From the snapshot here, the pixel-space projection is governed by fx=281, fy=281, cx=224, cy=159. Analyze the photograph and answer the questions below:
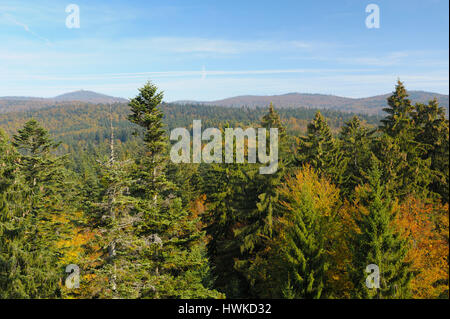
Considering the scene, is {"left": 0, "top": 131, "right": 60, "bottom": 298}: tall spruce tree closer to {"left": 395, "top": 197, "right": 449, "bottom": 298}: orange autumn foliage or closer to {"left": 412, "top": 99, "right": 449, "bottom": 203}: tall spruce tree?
{"left": 395, "top": 197, "right": 449, "bottom": 298}: orange autumn foliage

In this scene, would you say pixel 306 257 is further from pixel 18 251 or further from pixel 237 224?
pixel 18 251

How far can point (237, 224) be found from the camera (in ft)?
91.9

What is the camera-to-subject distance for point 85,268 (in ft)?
48.0

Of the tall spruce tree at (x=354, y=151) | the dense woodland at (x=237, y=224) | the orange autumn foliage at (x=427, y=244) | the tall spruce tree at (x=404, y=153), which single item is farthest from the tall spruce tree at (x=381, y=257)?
the tall spruce tree at (x=354, y=151)

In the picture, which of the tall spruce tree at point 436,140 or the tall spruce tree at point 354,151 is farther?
the tall spruce tree at point 354,151

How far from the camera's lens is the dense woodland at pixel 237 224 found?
49.2 feet

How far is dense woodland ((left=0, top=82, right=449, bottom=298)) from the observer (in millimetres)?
14984

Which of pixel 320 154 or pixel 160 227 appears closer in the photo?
pixel 160 227

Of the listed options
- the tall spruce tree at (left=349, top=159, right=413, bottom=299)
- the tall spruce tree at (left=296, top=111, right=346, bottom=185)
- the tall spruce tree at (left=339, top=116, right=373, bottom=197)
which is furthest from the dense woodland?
the tall spruce tree at (left=339, top=116, right=373, bottom=197)

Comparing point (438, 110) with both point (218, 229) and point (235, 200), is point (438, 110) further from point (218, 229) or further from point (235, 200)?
point (218, 229)

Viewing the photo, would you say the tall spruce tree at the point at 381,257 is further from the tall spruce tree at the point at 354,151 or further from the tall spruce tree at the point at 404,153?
the tall spruce tree at the point at 354,151

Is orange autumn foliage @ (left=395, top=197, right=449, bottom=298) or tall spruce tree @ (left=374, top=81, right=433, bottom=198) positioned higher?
tall spruce tree @ (left=374, top=81, right=433, bottom=198)

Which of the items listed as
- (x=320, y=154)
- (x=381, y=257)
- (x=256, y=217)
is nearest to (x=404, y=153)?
(x=320, y=154)
